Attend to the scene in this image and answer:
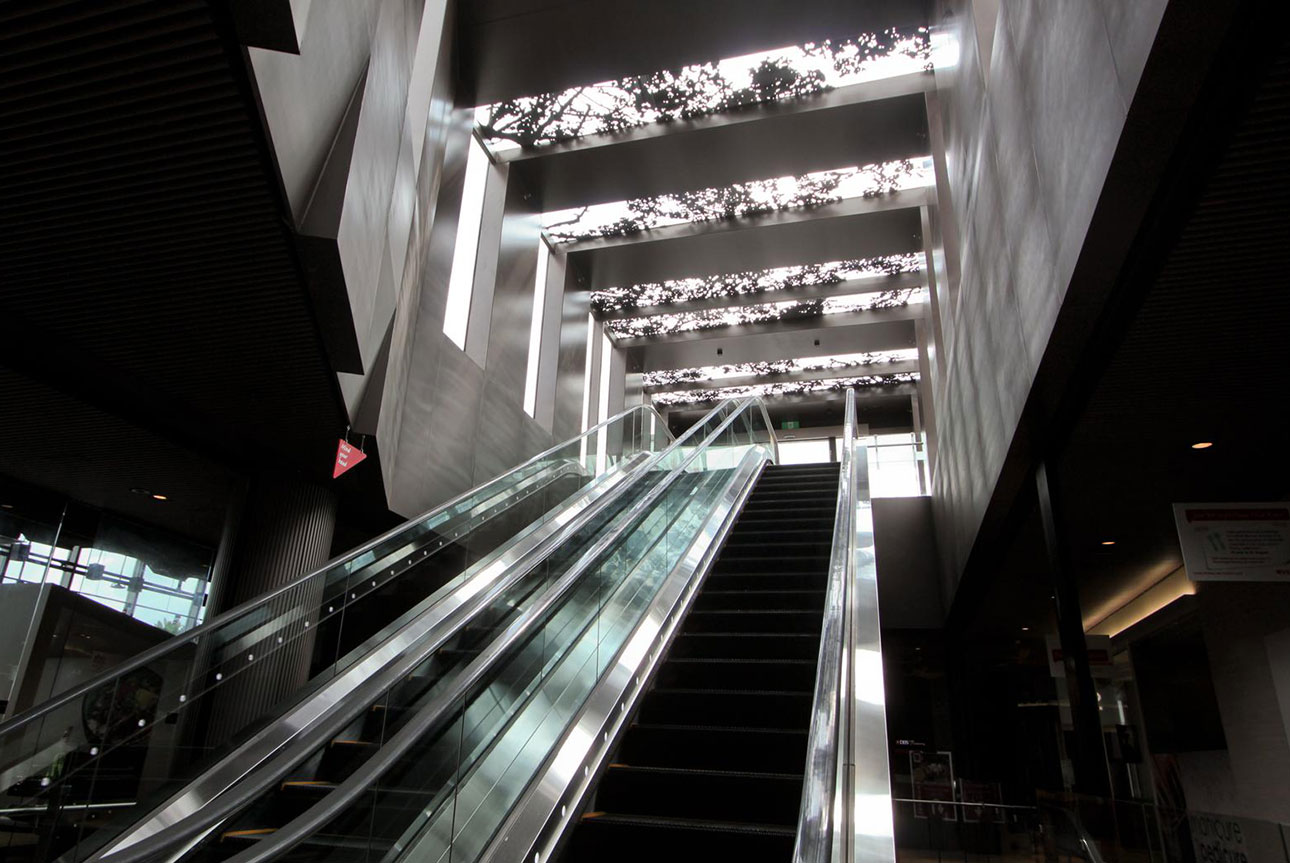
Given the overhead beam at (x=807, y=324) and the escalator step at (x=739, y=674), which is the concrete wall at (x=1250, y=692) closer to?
the escalator step at (x=739, y=674)

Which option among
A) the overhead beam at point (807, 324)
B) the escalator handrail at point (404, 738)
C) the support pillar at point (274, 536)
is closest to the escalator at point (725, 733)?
the escalator handrail at point (404, 738)

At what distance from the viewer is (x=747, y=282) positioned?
14.4m

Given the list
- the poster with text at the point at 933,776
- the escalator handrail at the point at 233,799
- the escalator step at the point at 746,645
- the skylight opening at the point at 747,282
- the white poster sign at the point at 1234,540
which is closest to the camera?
the escalator handrail at the point at 233,799

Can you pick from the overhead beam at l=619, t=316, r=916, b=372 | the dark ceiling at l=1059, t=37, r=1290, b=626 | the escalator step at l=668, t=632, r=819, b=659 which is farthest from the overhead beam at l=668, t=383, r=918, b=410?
the escalator step at l=668, t=632, r=819, b=659

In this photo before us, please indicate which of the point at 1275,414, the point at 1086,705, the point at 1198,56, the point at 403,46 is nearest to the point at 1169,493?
the point at 1275,414

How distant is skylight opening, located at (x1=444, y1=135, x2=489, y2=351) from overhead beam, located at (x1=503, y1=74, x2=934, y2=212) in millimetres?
594

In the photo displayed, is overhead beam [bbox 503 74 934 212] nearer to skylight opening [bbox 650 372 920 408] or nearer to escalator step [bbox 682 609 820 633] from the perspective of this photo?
escalator step [bbox 682 609 820 633]

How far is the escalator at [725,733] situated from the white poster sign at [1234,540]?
8.07 ft

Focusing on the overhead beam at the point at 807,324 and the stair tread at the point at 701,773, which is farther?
the overhead beam at the point at 807,324

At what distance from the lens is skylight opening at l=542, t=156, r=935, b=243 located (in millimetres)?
11359

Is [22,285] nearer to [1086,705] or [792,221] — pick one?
[1086,705]

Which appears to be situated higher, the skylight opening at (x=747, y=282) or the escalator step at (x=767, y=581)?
the skylight opening at (x=747, y=282)

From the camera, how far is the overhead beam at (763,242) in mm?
11906

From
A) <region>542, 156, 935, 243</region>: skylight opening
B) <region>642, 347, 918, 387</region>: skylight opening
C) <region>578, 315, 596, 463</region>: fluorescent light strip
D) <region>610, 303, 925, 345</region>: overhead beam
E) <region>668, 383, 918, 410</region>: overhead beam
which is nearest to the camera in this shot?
<region>542, 156, 935, 243</region>: skylight opening
